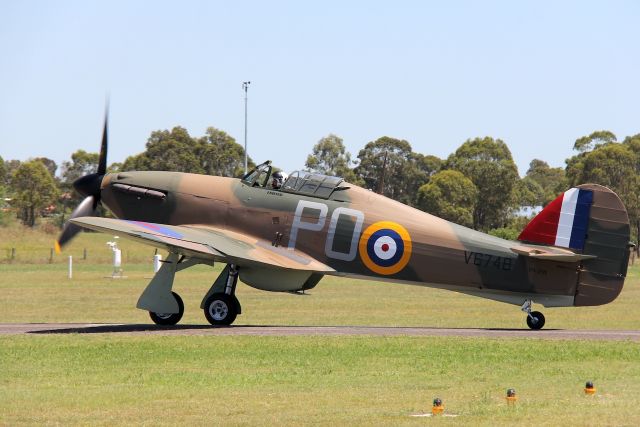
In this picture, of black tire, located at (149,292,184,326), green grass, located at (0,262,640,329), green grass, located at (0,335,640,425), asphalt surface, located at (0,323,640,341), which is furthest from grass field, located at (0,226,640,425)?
green grass, located at (0,262,640,329)

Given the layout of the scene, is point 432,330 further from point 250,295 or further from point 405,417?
point 250,295

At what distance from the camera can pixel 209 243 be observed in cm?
2302

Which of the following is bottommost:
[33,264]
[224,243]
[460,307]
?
[33,264]

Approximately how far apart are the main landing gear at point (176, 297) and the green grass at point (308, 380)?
202cm

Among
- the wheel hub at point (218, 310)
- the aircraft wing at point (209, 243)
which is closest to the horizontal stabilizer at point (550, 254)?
the aircraft wing at point (209, 243)

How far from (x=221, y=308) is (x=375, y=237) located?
3.44 m

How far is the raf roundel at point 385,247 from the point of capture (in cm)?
2309

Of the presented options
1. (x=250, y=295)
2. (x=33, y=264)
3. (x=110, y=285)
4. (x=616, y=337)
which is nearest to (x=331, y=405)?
(x=616, y=337)

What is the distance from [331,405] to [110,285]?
101 feet

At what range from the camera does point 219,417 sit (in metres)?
13.6

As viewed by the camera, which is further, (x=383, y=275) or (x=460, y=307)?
(x=460, y=307)

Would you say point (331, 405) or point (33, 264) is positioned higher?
point (331, 405)

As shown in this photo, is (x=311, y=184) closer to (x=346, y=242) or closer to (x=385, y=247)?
(x=346, y=242)

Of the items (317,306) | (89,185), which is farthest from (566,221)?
(317,306)
